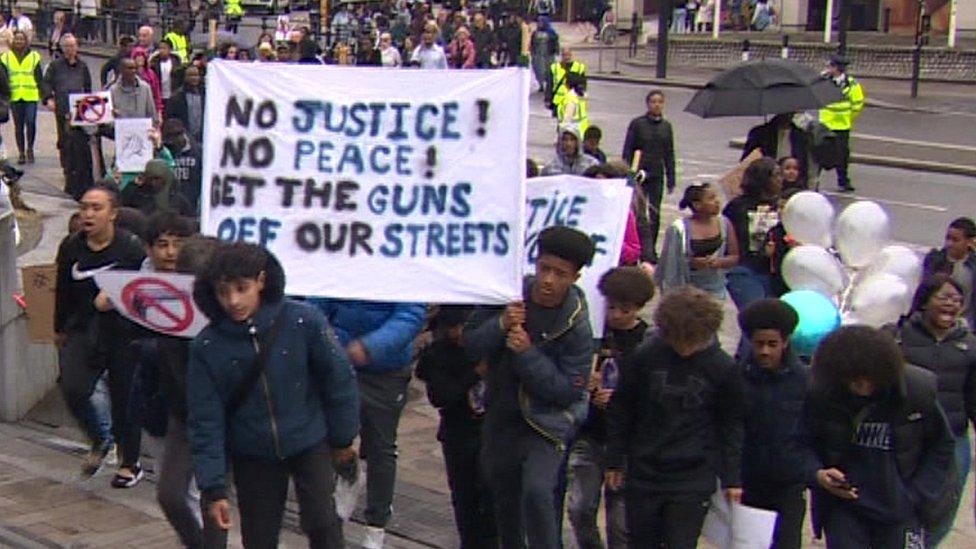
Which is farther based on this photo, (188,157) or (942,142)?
(942,142)

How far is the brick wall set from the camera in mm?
33781

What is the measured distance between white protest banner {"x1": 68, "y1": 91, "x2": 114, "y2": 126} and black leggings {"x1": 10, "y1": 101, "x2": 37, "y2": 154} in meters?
3.30

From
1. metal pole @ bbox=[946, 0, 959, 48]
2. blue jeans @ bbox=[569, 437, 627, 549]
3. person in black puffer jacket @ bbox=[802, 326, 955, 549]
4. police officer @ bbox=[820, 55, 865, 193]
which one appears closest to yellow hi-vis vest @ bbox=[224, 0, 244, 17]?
metal pole @ bbox=[946, 0, 959, 48]

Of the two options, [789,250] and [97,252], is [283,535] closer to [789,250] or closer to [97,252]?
[97,252]

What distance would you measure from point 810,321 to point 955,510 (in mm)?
1091

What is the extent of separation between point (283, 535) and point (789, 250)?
290 cm

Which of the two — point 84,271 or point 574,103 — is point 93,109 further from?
point 84,271

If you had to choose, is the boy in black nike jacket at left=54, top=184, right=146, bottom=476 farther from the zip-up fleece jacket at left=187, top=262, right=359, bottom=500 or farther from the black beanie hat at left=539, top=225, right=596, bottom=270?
the black beanie hat at left=539, top=225, right=596, bottom=270

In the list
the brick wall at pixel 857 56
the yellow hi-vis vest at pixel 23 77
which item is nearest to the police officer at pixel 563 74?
the yellow hi-vis vest at pixel 23 77

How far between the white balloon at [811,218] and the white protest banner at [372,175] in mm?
1982

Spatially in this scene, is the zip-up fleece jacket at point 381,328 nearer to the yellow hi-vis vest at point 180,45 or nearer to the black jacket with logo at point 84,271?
the black jacket with logo at point 84,271

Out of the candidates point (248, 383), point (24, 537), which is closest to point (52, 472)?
point (24, 537)

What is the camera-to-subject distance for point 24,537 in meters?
6.54

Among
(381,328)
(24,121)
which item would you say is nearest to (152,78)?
(24,121)
